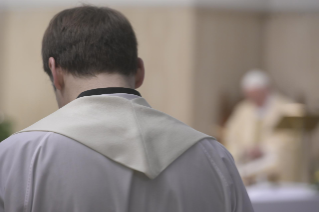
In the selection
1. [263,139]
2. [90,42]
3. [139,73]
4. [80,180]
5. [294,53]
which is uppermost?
[90,42]

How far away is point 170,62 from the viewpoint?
8.38 meters

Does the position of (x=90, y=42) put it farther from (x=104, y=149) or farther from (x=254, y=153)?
(x=254, y=153)

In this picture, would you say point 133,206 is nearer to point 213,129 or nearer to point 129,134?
point 129,134

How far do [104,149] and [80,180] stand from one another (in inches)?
4.3

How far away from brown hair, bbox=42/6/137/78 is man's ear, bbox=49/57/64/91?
0.01m

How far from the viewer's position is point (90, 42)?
142cm

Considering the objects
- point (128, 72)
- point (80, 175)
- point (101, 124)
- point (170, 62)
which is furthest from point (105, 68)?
point (170, 62)

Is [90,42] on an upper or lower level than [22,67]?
upper

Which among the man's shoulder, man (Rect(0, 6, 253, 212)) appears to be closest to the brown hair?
man (Rect(0, 6, 253, 212))

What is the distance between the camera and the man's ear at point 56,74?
4.76ft

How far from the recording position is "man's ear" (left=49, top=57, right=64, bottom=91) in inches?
57.2

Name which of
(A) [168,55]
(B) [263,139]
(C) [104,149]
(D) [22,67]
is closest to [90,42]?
(C) [104,149]

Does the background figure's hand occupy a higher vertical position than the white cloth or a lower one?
lower

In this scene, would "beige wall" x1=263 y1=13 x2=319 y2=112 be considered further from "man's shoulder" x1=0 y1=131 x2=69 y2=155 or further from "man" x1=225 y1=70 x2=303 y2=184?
"man's shoulder" x1=0 y1=131 x2=69 y2=155
